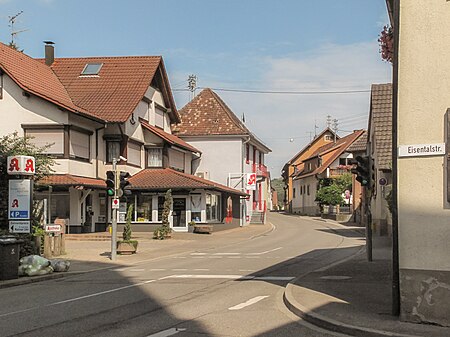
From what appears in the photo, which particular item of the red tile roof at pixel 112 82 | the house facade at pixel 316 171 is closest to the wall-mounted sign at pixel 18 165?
the red tile roof at pixel 112 82

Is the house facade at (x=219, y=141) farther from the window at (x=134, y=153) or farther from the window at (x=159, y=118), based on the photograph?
the window at (x=134, y=153)

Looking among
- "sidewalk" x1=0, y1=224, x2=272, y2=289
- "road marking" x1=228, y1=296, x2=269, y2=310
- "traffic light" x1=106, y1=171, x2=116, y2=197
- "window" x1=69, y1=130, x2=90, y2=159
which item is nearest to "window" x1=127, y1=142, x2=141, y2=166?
"window" x1=69, y1=130, x2=90, y2=159

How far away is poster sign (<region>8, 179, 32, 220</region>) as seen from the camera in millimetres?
18469

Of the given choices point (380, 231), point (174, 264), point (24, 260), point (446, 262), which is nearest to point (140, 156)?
point (380, 231)

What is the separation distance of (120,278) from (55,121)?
2029 cm

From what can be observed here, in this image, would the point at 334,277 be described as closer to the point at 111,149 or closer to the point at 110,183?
the point at 110,183

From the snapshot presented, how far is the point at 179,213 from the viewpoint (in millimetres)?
41344

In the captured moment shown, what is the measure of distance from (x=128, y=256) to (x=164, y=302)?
1317 centimetres

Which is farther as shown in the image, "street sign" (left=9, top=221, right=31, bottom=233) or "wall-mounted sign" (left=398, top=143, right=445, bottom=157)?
"street sign" (left=9, top=221, right=31, bottom=233)

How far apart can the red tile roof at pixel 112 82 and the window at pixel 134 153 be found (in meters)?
2.75

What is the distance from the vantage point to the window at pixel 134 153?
4106 centimetres

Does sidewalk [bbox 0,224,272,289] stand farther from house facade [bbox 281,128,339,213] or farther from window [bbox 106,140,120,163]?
house facade [bbox 281,128,339,213]

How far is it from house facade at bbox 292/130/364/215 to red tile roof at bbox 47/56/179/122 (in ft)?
84.1

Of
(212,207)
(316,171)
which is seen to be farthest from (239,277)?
(316,171)
